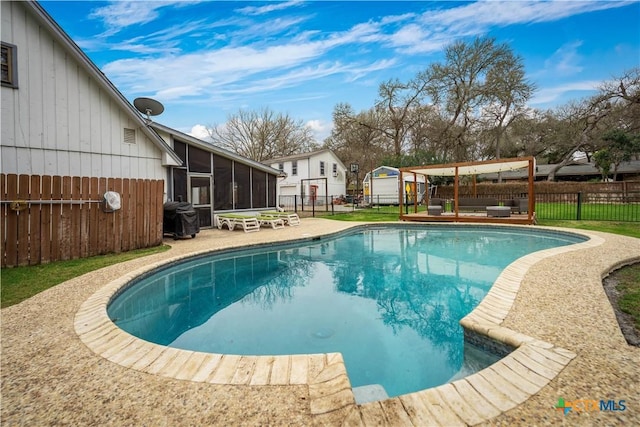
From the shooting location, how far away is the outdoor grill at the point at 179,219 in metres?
8.65

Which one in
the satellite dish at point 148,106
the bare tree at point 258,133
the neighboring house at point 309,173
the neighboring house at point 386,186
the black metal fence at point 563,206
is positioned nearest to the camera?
the satellite dish at point 148,106

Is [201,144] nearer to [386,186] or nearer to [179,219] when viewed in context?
[179,219]

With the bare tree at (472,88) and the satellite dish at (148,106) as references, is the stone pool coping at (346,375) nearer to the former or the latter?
the satellite dish at (148,106)

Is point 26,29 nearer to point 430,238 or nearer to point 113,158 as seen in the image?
point 113,158

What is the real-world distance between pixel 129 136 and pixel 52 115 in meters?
1.68

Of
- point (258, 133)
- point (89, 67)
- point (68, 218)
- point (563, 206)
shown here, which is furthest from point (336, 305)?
point (258, 133)

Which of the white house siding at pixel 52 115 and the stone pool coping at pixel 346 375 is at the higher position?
the white house siding at pixel 52 115

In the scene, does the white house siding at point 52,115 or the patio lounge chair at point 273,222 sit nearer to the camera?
the white house siding at point 52,115

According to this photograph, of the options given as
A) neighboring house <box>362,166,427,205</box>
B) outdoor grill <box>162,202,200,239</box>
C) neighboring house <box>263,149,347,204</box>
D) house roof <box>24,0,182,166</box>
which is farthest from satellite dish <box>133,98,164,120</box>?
neighboring house <box>362,166,427,205</box>

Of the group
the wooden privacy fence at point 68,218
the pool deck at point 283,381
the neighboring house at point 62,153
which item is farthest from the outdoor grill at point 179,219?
the pool deck at point 283,381

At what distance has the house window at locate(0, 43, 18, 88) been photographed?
19.9 feet

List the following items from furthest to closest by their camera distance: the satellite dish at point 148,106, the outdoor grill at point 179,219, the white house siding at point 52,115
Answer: the satellite dish at point 148,106
the outdoor grill at point 179,219
the white house siding at point 52,115

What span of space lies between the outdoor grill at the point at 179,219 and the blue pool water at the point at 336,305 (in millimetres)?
2212

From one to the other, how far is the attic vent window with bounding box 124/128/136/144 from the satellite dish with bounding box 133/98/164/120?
1046 mm
